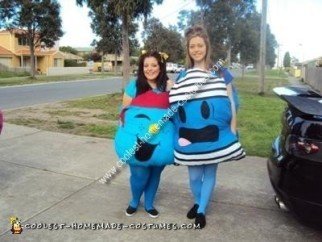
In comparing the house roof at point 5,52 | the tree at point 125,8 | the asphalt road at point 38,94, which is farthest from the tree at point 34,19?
the house roof at point 5,52

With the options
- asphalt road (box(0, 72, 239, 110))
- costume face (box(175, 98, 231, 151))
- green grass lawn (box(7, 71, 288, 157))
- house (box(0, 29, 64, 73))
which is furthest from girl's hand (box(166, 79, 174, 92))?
house (box(0, 29, 64, 73))

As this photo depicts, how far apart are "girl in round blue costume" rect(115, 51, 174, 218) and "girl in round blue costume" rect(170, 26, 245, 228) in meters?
0.11

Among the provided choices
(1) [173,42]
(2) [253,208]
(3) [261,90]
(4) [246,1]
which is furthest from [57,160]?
(1) [173,42]

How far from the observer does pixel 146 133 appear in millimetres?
3703

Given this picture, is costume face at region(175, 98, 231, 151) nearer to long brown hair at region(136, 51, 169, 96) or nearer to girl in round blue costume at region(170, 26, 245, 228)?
girl in round blue costume at region(170, 26, 245, 228)

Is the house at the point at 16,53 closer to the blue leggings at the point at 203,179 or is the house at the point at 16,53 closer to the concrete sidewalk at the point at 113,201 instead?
the concrete sidewalk at the point at 113,201

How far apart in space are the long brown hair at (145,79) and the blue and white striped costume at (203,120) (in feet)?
0.74

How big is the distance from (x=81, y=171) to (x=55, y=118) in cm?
511

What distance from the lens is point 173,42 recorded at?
58406mm

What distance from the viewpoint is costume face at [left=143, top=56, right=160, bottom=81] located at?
386cm

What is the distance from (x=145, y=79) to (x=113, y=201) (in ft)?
4.44

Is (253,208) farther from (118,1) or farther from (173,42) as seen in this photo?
(173,42)

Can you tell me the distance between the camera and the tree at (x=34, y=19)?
104 ft

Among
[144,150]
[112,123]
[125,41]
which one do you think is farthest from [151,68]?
[125,41]
